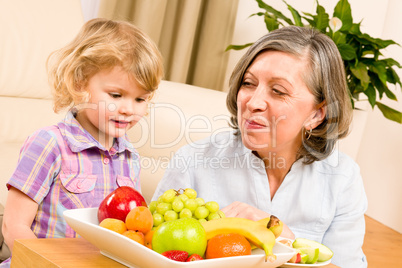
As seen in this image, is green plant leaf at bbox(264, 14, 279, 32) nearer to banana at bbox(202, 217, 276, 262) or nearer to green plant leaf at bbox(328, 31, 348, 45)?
green plant leaf at bbox(328, 31, 348, 45)

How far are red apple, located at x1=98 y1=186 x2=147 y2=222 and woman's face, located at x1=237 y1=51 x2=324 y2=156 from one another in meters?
0.50

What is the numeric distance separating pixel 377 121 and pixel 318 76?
297 centimetres

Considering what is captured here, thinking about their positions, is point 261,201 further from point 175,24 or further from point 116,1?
point 175,24

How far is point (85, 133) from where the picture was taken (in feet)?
4.94

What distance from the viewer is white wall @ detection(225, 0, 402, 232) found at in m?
4.08

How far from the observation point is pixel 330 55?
1.53 m

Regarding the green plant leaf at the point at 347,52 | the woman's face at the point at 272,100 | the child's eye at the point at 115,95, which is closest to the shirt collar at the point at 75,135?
the child's eye at the point at 115,95

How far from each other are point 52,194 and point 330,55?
85cm

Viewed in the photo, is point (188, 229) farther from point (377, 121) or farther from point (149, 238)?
point (377, 121)

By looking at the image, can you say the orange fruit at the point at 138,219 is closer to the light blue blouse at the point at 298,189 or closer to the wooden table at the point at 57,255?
the wooden table at the point at 57,255

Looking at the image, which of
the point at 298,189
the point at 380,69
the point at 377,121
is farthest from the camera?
the point at 377,121

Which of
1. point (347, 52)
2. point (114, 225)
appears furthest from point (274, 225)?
point (347, 52)

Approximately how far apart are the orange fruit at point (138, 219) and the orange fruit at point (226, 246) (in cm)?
12

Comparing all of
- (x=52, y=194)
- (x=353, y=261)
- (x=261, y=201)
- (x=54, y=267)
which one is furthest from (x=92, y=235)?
(x=353, y=261)
